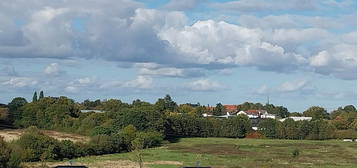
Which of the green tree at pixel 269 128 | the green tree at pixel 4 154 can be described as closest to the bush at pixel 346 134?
the green tree at pixel 269 128

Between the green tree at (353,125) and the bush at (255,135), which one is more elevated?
the green tree at (353,125)

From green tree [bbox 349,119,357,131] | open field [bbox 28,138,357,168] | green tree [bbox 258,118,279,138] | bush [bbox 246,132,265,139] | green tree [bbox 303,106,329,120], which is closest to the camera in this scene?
open field [bbox 28,138,357,168]

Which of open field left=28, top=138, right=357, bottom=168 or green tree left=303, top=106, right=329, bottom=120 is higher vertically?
green tree left=303, top=106, right=329, bottom=120

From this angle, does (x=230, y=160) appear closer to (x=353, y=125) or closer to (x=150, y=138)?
(x=150, y=138)

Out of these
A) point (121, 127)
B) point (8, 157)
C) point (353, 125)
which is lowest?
point (8, 157)

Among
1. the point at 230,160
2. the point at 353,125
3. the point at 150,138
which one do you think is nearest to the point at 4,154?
the point at 230,160

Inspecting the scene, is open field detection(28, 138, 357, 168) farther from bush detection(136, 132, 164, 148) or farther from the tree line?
bush detection(136, 132, 164, 148)

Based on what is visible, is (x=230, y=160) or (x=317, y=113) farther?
(x=317, y=113)

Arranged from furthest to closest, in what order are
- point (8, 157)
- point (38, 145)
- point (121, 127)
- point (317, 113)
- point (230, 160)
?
point (317, 113) < point (121, 127) < point (230, 160) < point (38, 145) < point (8, 157)

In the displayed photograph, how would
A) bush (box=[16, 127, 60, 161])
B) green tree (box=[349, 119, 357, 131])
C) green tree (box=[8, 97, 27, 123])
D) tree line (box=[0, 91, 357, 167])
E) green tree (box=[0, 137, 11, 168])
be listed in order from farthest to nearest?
1. green tree (box=[349, 119, 357, 131])
2. green tree (box=[8, 97, 27, 123])
3. tree line (box=[0, 91, 357, 167])
4. bush (box=[16, 127, 60, 161])
5. green tree (box=[0, 137, 11, 168])

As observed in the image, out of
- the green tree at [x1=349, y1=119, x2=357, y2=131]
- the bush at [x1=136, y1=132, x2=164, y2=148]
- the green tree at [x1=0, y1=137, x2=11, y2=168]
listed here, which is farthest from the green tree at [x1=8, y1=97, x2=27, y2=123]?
the green tree at [x1=0, y1=137, x2=11, y2=168]

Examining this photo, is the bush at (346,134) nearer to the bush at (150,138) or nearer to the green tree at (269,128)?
the green tree at (269,128)

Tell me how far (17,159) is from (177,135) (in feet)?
270

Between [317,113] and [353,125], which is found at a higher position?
[317,113]
